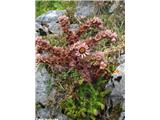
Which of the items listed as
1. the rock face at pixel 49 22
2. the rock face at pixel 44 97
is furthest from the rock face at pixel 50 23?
the rock face at pixel 44 97

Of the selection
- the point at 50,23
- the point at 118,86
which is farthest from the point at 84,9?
the point at 118,86

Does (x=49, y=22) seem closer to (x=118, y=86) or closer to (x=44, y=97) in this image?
(x=44, y=97)

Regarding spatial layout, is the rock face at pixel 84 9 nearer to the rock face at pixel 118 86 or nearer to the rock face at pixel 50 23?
the rock face at pixel 50 23

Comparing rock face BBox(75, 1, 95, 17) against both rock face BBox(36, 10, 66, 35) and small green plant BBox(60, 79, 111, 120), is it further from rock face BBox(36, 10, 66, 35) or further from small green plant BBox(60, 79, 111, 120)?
small green plant BBox(60, 79, 111, 120)

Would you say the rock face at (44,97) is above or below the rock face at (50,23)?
below
